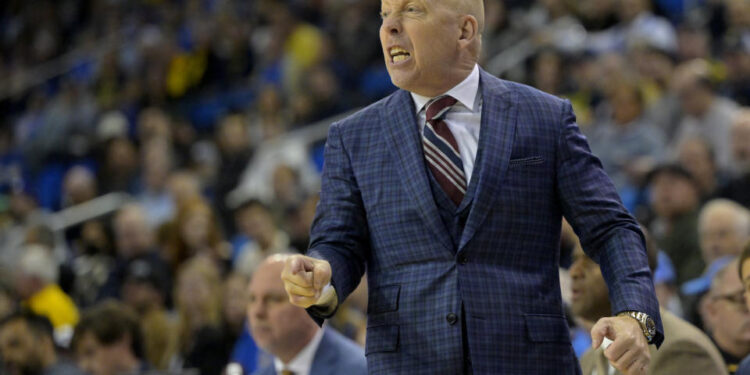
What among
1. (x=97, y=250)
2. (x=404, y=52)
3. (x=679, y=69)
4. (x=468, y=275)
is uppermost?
(x=404, y=52)

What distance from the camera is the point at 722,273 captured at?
439cm

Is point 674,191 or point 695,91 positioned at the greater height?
point 695,91

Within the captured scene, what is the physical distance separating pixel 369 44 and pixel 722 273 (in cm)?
694

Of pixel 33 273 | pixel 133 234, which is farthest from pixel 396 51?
pixel 133 234

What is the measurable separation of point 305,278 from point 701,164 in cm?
492

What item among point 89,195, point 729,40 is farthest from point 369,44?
point 729,40

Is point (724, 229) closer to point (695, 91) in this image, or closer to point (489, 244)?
point (695, 91)

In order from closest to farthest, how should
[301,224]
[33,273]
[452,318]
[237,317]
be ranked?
[452,318]
[237,317]
[301,224]
[33,273]

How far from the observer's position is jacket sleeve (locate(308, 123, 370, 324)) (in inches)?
103

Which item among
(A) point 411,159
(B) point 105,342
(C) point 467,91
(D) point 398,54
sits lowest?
(B) point 105,342

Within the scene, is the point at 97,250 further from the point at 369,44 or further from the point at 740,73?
the point at 740,73

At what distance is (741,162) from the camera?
6.73 m

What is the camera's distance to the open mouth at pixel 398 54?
8.88 ft

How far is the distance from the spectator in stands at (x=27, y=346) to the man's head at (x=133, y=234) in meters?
2.24
